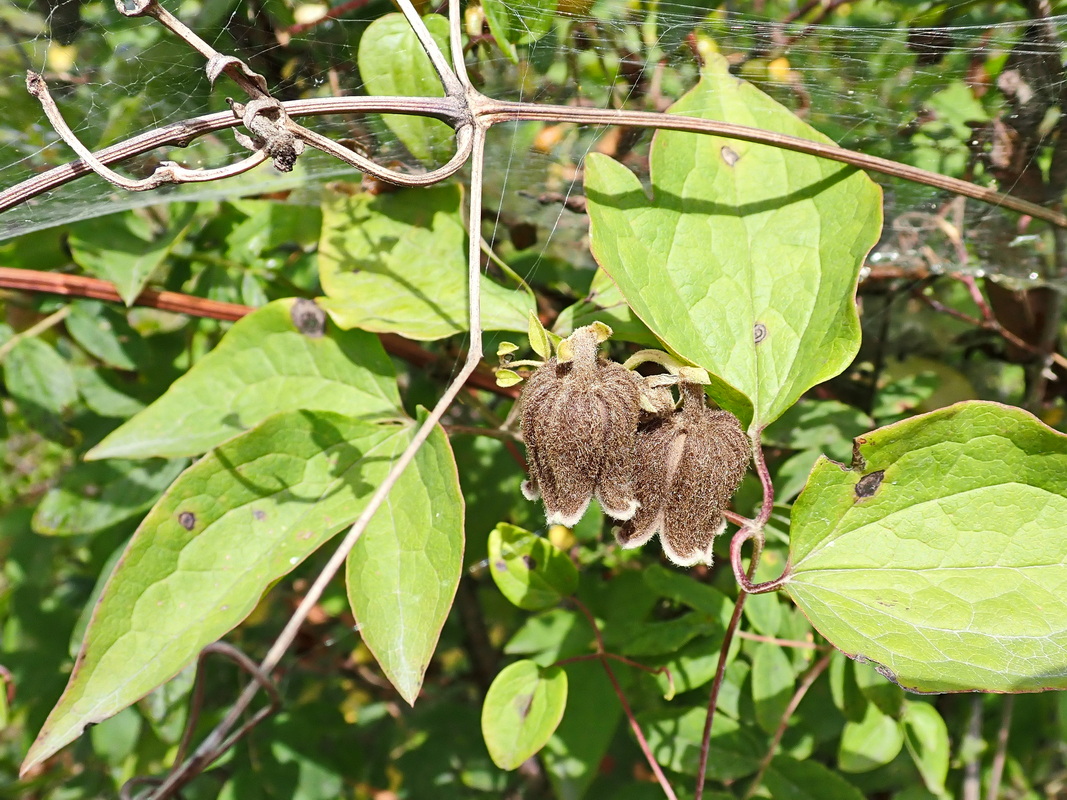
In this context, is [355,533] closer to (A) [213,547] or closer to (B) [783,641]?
(A) [213,547]

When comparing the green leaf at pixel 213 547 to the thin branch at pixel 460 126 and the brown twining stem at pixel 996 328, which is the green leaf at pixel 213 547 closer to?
the thin branch at pixel 460 126

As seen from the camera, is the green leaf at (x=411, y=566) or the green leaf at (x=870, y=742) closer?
the green leaf at (x=411, y=566)

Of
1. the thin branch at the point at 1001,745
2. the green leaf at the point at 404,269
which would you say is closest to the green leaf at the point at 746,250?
the green leaf at the point at 404,269

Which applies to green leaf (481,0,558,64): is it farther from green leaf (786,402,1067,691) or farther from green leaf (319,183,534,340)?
green leaf (786,402,1067,691)

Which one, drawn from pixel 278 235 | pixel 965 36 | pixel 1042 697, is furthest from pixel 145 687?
pixel 1042 697

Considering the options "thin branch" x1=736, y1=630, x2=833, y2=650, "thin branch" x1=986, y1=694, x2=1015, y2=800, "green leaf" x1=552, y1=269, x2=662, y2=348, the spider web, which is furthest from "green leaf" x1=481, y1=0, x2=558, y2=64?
"thin branch" x1=986, y1=694, x2=1015, y2=800

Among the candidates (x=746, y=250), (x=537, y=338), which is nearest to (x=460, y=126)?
(x=537, y=338)
